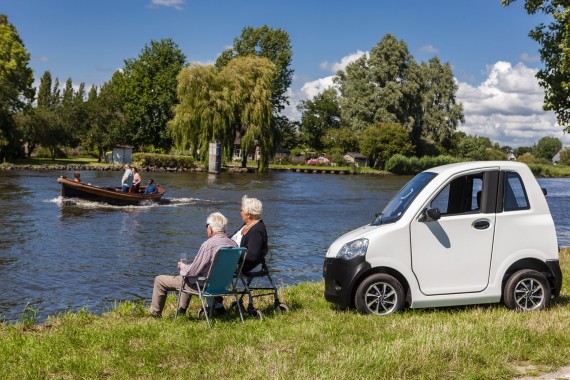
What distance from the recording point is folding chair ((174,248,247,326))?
8102mm

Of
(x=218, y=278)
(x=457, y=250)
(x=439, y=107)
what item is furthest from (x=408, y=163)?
(x=218, y=278)

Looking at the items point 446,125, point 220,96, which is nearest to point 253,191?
point 220,96

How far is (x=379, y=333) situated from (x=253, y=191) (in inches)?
1639

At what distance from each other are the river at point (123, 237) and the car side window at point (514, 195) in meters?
4.22

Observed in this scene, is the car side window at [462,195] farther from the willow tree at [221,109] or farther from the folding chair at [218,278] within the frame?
the willow tree at [221,109]

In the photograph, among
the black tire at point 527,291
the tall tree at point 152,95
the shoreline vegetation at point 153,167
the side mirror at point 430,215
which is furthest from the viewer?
the tall tree at point 152,95

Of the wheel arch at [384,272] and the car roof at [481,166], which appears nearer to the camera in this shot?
the wheel arch at [384,272]

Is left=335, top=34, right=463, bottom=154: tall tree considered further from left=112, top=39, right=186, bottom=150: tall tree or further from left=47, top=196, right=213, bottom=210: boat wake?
left=47, top=196, right=213, bottom=210: boat wake

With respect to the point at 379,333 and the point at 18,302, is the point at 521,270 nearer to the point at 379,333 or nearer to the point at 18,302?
the point at 379,333

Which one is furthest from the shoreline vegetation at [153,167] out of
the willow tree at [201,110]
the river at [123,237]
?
the river at [123,237]

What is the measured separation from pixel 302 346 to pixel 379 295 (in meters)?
2.05

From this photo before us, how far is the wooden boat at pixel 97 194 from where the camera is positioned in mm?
35344

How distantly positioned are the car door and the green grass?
404mm

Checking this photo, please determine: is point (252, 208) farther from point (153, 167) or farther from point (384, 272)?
point (153, 167)
